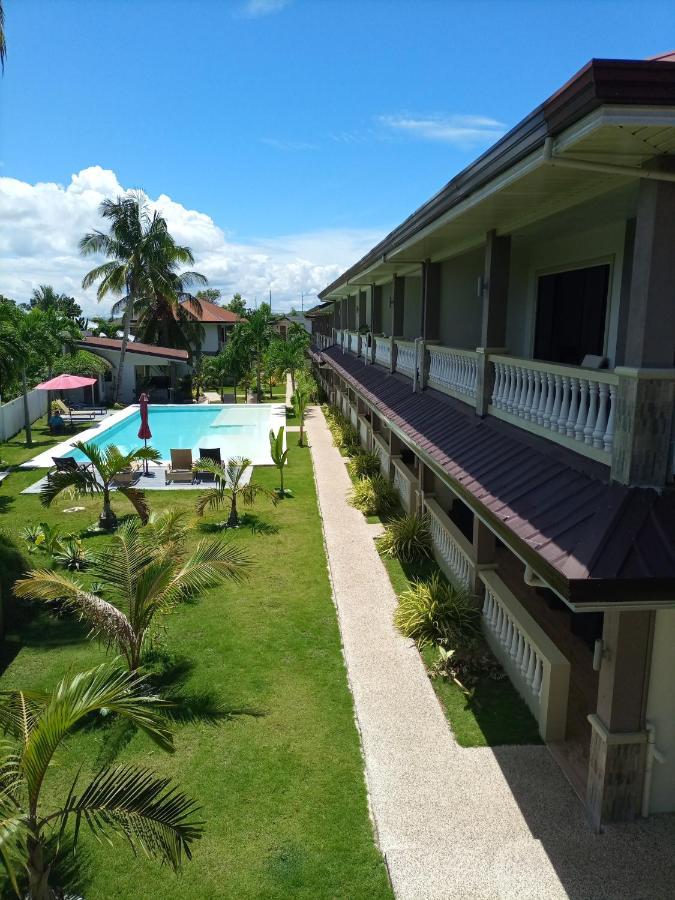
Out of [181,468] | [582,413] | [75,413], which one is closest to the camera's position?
[582,413]

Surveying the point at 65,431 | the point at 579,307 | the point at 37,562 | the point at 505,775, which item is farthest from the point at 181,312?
the point at 505,775

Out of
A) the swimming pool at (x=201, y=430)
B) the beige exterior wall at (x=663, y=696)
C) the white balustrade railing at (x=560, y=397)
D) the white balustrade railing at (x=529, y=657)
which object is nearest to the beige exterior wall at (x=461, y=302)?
the white balustrade railing at (x=560, y=397)

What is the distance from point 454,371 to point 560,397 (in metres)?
3.88

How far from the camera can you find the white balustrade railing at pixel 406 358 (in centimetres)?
1342

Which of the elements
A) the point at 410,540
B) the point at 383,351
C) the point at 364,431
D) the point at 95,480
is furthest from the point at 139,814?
the point at 364,431

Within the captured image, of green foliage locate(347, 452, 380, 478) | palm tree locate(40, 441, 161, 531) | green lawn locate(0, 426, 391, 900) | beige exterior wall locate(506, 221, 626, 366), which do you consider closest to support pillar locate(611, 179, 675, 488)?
beige exterior wall locate(506, 221, 626, 366)

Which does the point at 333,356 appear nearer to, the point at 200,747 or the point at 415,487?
the point at 415,487

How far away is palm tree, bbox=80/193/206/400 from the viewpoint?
35250 millimetres

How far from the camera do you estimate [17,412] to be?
2798 cm

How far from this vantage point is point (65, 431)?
91.9 feet

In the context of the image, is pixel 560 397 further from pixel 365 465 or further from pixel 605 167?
pixel 365 465

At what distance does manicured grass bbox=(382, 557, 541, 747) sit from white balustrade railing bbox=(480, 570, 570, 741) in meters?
0.14

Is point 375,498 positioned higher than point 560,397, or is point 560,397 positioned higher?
point 560,397

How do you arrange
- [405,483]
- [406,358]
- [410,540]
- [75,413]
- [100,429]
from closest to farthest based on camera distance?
[410,540], [406,358], [405,483], [100,429], [75,413]
